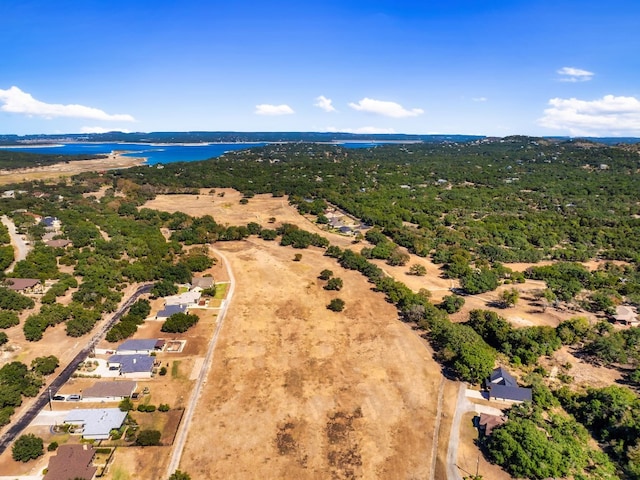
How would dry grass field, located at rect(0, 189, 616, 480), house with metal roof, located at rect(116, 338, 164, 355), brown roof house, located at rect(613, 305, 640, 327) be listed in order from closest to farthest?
dry grass field, located at rect(0, 189, 616, 480)
house with metal roof, located at rect(116, 338, 164, 355)
brown roof house, located at rect(613, 305, 640, 327)

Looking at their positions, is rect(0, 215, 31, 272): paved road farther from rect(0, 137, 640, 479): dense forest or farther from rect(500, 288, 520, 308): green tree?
rect(500, 288, 520, 308): green tree

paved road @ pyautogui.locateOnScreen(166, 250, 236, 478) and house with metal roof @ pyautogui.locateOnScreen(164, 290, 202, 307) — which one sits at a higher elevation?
house with metal roof @ pyautogui.locateOnScreen(164, 290, 202, 307)

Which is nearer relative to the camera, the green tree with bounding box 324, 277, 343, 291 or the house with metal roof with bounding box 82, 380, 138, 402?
the house with metal roof with bounding box 82, 380, 138, 402

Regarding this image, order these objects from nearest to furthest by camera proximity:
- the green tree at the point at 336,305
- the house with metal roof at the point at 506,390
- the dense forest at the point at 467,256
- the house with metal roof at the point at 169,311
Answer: the dense forest at the point at 467,256, the house with metal roof at the point at 506,390, the house with metal roof at the point at 169,311, the green tree at the point at 336,305

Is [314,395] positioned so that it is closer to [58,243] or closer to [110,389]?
[110,389]

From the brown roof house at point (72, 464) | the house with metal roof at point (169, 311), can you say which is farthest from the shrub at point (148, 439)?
the house with metal roof at point (169, 311)

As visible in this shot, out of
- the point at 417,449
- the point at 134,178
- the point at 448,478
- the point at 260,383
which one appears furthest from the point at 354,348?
the point at 134,178

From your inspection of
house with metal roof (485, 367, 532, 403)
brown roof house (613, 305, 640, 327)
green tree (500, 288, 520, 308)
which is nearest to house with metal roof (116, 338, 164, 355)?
house with metal roof (485, 367, 532, 403)

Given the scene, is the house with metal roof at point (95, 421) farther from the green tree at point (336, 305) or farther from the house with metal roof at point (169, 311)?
the green tree at point (336, 305)
